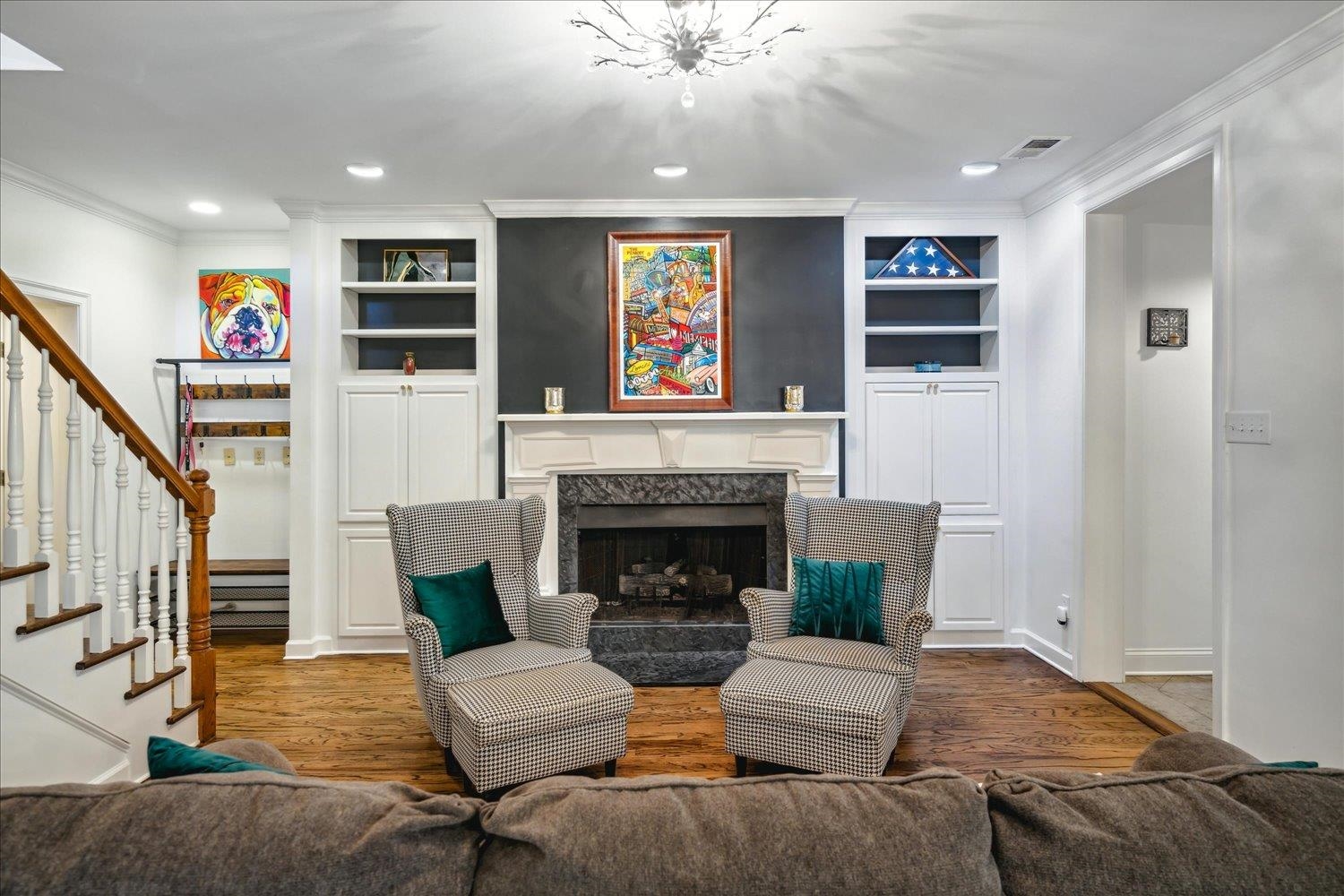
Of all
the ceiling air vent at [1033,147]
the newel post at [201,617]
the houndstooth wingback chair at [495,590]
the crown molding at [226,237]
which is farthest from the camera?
the crown molding at [226,237]

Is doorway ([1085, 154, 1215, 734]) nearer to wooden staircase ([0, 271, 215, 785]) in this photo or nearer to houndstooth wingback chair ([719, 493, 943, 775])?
houndstooth wingback chair ([719, 493, 943, 775])

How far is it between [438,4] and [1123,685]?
13.9 feet

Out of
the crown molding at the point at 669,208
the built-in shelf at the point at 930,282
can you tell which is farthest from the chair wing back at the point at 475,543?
the built-in shelf at the point at 930,282

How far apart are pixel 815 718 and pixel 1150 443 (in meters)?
2.64

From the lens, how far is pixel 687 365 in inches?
163

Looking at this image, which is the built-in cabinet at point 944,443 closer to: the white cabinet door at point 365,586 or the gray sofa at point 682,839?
the white cabinet door at point 365,586

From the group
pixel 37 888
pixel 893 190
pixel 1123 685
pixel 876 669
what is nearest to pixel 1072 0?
pixel 893 190

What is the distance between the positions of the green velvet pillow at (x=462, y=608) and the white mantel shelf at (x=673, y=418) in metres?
1.21

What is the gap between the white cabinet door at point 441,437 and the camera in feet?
13.7

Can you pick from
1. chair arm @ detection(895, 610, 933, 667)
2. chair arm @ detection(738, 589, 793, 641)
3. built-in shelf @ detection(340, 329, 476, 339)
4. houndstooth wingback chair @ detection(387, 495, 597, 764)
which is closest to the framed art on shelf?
built-in shelf @ detection(340, 329, 476, 339)

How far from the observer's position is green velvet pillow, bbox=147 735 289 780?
40.1 inches

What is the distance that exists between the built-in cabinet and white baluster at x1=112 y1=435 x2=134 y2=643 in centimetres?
342

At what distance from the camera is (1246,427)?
8.41 ft

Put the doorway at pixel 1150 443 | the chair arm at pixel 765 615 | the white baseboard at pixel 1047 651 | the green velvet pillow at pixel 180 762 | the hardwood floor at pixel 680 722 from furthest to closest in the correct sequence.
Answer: the white baseboard at pixel 1047 651
the doorway at pixel 1150 443
the chair arm at pixel 765 615
the hardwood floor at pixel 680 722
the green velvet pillow at pixel 180 762
